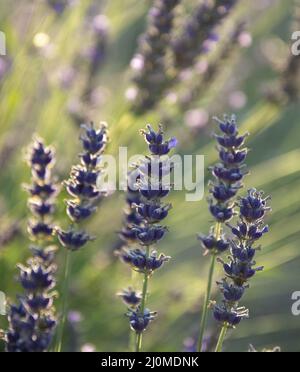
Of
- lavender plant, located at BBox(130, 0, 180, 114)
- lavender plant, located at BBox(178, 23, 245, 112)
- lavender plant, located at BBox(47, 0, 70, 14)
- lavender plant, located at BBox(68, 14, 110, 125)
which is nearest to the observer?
lavender plant, located at BBox(130, 0, 180, 114)

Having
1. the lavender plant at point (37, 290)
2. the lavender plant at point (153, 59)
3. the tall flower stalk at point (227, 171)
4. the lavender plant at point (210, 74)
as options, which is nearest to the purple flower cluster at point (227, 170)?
the tall flower stalk at point (227, 171)

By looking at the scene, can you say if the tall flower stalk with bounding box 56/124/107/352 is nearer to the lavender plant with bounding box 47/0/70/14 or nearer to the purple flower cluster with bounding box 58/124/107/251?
the purple flower cluster with bounding box 58/124/107/251

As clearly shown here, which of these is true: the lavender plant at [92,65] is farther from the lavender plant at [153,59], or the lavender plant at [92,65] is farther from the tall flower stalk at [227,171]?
the tall flower stalk at [227,171]

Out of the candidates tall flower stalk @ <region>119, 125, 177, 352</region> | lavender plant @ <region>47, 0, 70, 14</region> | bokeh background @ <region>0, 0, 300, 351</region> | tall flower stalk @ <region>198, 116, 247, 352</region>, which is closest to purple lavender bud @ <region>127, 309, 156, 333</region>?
tall flower stalk @ <region>119, 125, 177, 352</region>

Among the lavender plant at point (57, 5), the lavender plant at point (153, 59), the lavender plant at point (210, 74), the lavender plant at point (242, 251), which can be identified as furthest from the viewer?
the lavender plant at point (210, 74)

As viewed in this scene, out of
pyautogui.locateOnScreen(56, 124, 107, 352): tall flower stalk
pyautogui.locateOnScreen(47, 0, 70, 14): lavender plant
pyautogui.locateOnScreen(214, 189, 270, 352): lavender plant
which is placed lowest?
pyautogui.locateOnScreen(214, 189, 270, 352): lavender plant
